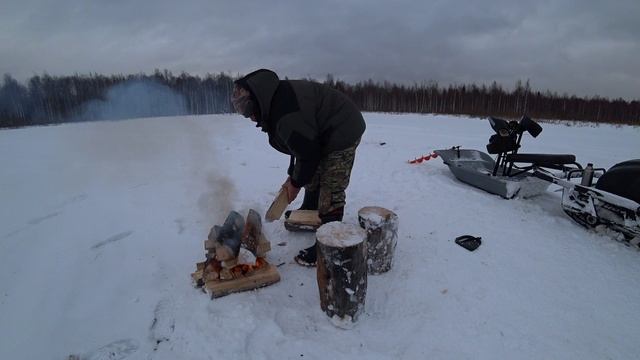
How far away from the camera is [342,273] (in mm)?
2457

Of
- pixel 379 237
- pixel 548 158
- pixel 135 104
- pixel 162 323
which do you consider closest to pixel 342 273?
pixel 379 237

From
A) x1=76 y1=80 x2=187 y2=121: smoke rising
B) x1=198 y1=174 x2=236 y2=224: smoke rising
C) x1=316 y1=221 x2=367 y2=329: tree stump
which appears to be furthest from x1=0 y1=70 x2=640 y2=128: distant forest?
x1=316 y1=221 x2=367 y2=329: tree stump

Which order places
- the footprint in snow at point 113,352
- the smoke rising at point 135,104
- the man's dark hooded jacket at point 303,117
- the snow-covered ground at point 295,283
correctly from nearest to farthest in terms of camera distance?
the footprint in snow at point 113,352 < the snow-covered ground at point 295,283 < the man's dark hooded jacket at point 303,117 < the smoke rising at point 135,104

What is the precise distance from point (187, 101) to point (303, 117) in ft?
85.9

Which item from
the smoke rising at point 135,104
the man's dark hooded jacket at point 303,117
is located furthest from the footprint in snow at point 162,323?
the smoke rising at point 135,104

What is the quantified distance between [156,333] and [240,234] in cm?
106

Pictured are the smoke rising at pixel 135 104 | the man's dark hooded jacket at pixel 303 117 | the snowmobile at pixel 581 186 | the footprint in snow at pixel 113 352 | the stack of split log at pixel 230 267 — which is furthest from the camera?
the smoke rising at pixel 135 104

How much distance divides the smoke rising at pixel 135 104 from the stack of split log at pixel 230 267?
50.8ft

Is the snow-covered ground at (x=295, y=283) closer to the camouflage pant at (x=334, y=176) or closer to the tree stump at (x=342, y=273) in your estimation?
the tree stump at (x=342, y=273)

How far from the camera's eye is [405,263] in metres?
3.41

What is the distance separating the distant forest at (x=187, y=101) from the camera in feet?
64.6

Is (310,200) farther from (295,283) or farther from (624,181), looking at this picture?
(624,181)

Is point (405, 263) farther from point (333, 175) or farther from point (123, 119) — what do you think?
point (123, 119)

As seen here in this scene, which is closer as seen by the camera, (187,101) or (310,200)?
(310,200)
